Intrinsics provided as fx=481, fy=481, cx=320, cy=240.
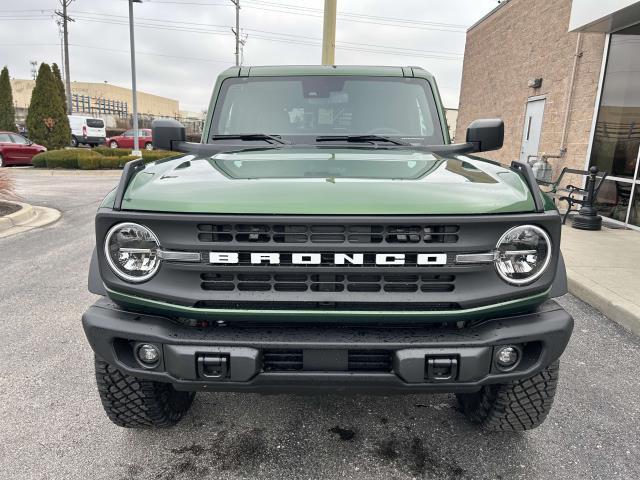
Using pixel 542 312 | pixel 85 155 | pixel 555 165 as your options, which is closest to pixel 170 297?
pixel 542 312

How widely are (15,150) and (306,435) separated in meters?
20.3

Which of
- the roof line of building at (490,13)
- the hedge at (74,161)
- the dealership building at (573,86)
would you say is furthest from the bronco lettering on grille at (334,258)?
the hedge at (74,161)

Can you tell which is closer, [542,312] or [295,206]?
[295,206]

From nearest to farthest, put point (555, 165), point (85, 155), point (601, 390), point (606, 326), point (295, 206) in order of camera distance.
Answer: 1. point (295, 206)
2. point (601, 390)
3. point (606, 326)
4. point (555, 165)
5. point (85, 155)

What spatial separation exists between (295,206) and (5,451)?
1892mm

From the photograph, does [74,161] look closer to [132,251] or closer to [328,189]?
[132,251]

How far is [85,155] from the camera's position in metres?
17.7

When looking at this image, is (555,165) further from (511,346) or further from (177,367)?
(177,367)

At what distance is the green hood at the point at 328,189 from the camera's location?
6.06 ft

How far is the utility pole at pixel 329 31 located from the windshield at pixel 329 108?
20.9 feet

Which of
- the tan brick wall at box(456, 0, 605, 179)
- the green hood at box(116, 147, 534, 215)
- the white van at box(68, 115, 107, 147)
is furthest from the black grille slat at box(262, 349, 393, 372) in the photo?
the white van at box(68, 115, 107, 147)

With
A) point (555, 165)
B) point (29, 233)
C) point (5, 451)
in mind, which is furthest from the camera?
point (555, 165)

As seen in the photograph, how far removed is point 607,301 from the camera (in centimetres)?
430

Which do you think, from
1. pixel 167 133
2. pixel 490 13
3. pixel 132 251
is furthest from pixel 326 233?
pixel 490 13
